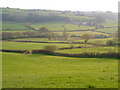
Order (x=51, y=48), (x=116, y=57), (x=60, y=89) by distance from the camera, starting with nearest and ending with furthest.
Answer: (x=60, y=89), (x=116, y=57), (x=51, y=48)

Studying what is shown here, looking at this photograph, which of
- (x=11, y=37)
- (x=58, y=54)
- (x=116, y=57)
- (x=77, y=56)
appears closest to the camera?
(x=116, y=57)

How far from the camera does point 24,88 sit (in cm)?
1648

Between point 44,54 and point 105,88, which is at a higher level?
point 105,88

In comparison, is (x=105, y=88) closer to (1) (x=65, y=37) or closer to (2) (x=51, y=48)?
(2) (x=51, y=48)

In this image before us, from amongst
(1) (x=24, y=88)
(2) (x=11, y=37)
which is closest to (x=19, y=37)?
(2) (x=11, y=37)

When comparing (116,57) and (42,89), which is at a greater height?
(42,89)

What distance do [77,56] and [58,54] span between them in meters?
7.13

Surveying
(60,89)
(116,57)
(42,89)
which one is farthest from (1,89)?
(116,57)

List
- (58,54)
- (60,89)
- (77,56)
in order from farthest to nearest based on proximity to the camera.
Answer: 1. (58,54)
2. (77,56)
3. (60,89)

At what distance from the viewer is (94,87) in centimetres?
1625

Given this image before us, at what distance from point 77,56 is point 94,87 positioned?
4604 centimetres

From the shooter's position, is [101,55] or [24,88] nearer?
[24,88]

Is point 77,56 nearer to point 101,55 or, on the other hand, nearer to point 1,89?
point 101,55

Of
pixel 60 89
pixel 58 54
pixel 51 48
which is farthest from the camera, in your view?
pixel 51 48
